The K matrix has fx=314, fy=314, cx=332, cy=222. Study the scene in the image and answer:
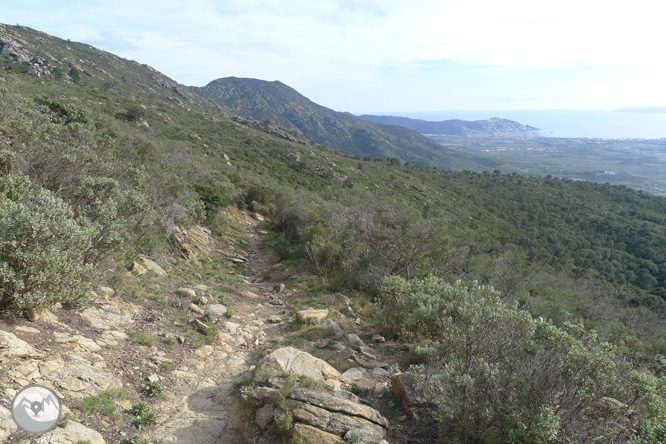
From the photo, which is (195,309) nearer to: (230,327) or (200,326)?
(200,326)

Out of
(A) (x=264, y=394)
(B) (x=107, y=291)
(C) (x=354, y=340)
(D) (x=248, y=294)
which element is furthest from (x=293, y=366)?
(D) (x=248, y=294)

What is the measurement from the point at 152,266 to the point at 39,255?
15.0 feet

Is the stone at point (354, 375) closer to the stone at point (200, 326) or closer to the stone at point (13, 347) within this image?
the stone at point (200, 326)

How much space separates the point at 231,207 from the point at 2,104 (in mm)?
12796

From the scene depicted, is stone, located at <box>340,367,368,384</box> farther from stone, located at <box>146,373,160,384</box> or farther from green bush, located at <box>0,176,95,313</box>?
green bush, located at <box>0,176,95,313</box>

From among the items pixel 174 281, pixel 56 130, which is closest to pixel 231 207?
pixel 56 130

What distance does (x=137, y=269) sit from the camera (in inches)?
320

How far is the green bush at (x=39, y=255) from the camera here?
4262 millimetres

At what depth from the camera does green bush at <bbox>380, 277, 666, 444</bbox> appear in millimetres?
3333

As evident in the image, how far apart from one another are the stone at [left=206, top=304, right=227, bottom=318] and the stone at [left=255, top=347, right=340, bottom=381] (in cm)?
306

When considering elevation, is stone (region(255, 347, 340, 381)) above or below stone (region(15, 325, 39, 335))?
below

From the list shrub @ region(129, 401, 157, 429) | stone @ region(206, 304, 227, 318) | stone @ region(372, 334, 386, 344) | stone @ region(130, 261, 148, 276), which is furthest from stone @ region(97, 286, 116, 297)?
stone @ region(372, 334, 386, 344)

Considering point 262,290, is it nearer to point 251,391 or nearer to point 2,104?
point 251,391

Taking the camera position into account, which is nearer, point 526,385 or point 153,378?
point 526,385
